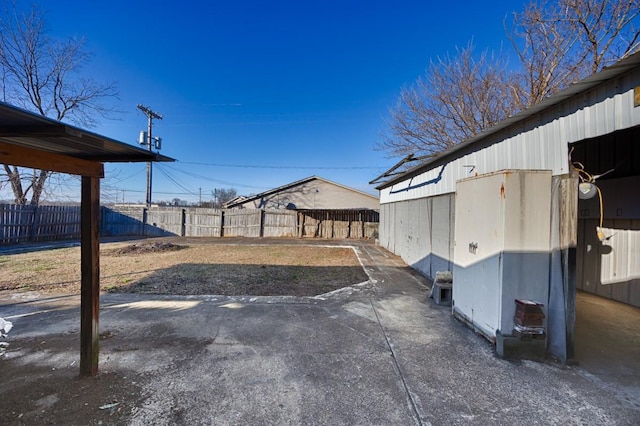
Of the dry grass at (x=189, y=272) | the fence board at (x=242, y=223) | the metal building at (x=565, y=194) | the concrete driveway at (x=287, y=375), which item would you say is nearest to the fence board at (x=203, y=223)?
the fence board at (x=242, y=223)

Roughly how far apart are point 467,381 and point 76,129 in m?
3.65

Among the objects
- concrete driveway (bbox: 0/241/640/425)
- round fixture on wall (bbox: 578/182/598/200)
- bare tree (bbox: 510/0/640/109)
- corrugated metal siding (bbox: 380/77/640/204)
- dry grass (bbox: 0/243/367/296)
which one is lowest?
dry grass (bbox: 0/243/367/296)

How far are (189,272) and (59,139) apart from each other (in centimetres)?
556

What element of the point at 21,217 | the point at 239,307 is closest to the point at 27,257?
the point at 21,217

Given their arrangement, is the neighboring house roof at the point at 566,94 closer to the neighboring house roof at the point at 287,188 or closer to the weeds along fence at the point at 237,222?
the weeds along fence at the point at 237,222

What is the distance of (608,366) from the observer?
2.82 meters

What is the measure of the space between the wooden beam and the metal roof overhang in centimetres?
9

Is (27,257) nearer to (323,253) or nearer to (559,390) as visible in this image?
(323,253)

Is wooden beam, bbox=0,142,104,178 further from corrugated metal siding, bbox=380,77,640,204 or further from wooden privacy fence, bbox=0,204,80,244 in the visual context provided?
wooden privacy fence, bbox=0,204,80,244

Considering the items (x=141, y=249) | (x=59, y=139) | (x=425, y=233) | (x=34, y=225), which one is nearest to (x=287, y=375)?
(x=59, y=139)

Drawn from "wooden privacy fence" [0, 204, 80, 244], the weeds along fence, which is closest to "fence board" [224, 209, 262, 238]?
the weeds along fence

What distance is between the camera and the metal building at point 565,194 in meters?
2.68

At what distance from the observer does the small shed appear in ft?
7.13

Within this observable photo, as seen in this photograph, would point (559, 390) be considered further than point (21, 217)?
No
